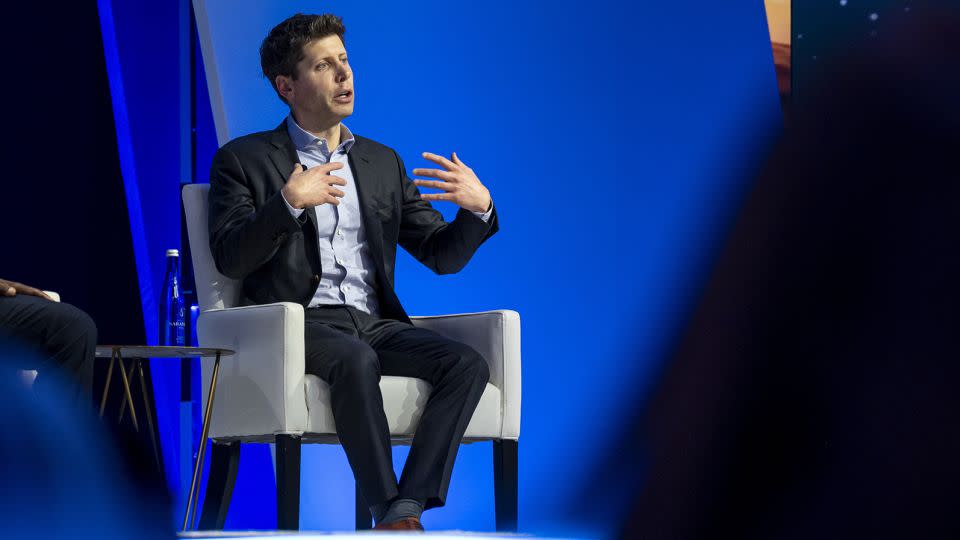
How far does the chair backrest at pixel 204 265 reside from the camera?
8.71 ft

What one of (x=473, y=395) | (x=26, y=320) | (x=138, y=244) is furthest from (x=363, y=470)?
(x=138, y=244)

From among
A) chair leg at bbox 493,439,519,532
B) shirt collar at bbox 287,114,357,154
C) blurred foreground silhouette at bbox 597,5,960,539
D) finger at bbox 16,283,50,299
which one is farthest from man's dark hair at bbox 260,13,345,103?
blurred foreground silhouette at bbox 597,5,960,539

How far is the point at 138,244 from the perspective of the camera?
11.9 ft

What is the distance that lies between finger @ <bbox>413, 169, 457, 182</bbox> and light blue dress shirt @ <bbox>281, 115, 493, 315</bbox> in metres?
0.27

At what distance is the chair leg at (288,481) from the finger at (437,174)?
67cm

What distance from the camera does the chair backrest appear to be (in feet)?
8.71

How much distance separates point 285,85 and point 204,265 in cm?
52

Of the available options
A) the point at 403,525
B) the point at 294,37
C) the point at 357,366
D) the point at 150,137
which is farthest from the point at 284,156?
the point at 150,137

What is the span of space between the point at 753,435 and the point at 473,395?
2.12 meters

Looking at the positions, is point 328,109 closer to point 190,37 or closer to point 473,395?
point 473,395

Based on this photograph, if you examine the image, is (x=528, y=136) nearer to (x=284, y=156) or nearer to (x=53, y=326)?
(x=284, y=156)

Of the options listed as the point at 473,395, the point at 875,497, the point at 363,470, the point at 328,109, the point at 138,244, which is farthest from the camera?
the point at 138,244

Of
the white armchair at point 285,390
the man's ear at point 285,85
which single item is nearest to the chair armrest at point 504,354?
the white armchair at point 285,390

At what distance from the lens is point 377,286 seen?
105 inches
